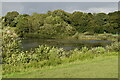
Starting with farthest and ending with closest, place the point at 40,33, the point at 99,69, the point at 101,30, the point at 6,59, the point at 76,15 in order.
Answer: the point at 76,15, the point at 101,30, the point at 40,33, the point at 6,59, the point at 99,69

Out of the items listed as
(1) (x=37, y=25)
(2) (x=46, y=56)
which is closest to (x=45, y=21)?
(1) (x=37, y=25)

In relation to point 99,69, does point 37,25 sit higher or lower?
higher

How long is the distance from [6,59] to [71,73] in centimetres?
655

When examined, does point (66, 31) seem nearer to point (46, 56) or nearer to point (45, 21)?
point (45, 21)

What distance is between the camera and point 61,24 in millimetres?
67500

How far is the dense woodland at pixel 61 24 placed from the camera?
66125 mm

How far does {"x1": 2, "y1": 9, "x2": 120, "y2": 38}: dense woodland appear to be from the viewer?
66125 mm

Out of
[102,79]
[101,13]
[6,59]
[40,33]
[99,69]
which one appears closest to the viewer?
[102,79]

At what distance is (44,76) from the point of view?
26.4 ft

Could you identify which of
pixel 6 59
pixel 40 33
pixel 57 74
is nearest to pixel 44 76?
pixel 57 74

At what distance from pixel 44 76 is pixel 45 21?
205ft

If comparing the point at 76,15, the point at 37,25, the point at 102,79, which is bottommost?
the point at 102,79

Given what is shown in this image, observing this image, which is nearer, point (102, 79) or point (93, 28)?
point (102, 79)

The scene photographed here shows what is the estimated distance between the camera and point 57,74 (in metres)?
8.30
